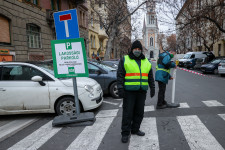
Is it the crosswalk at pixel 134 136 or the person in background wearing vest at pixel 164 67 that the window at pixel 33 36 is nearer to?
the crosswalk at pixel 134 136

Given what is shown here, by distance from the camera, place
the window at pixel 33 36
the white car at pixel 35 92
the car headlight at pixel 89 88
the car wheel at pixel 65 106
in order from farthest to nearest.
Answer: the window at pixel 33 36 < the car headlight at pixel 89 88 < the car wheel at pixel 65 106 < the white car at pixel 35 92

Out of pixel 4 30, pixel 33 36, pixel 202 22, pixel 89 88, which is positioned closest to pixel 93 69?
pixel 89 88

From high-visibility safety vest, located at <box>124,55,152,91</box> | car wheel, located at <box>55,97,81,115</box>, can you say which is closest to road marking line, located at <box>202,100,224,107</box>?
high-visibility safety vest, located at <box>124,55,152,91</box>

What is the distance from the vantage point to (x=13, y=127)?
4.33 metres

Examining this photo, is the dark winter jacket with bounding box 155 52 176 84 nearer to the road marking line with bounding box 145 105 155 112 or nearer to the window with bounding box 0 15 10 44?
the road marking line with bounding box 145 105 155 112

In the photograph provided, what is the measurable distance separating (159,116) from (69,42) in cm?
311

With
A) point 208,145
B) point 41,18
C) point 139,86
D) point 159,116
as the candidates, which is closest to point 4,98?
point 139,86

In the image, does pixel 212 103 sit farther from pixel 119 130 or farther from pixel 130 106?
pixel 130 106

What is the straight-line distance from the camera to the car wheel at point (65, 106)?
4.73 metres

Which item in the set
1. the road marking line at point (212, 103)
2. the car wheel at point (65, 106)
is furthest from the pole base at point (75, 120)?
the road marking line at point (212, 103)

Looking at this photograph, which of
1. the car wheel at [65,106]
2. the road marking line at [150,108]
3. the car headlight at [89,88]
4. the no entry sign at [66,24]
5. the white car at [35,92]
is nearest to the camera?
the no entry sign at [66,24]

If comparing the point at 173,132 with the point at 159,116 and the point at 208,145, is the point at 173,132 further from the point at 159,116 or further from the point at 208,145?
the point at 159,116

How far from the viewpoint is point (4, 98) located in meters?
4.58

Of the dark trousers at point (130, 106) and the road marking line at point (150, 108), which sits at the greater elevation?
the dark trousers at point (130, 106)
